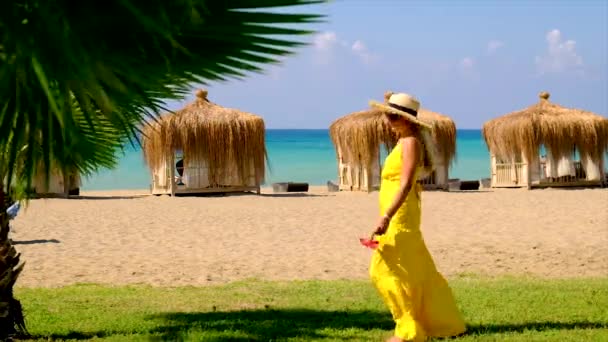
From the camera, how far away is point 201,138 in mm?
23469

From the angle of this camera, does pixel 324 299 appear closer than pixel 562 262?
Yes

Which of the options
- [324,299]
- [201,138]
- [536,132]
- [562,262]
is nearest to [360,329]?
[324,299]

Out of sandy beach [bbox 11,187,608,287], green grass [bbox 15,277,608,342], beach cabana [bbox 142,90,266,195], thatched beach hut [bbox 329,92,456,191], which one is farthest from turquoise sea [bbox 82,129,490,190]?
green grass [bbox 15,277,608,342]

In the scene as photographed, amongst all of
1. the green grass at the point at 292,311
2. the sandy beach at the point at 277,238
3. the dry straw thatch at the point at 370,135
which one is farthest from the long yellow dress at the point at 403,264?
the dry straw thatch at the point at 370,135

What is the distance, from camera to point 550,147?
25.8m

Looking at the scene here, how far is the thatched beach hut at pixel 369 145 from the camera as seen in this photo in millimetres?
24484

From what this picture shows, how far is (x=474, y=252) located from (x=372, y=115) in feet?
43.7

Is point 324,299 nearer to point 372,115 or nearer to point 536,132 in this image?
point 372,115

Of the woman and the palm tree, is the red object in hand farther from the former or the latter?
the palm tree

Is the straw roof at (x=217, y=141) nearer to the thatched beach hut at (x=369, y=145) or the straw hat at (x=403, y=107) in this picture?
the thatched beach hut at (x=369, y=145)

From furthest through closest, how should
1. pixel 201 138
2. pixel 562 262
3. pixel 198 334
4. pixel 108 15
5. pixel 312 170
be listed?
pixel 312 170 → pixel 201 138 → pixel 562 262 → pixel 198 334 → pixel 108 15

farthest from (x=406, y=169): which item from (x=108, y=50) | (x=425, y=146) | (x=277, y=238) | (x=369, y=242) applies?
(x=277, y=238)

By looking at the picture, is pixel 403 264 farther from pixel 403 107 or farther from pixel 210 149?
pixel 210 149

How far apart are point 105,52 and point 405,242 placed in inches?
111
